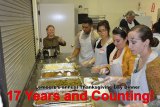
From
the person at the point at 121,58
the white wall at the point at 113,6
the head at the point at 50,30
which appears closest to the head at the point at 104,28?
the person at the point at 121,58

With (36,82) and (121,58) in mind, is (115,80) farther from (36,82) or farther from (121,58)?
(36,82)

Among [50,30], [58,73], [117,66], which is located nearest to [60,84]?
[58,73]

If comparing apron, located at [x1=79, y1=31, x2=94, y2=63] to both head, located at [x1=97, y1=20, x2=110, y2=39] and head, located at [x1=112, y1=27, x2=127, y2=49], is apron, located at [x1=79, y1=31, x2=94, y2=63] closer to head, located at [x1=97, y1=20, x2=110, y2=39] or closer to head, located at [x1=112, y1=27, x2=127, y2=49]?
head, located at [x1=97, y1=20, x2=110, y2=39]

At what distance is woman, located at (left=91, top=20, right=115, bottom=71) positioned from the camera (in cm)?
217

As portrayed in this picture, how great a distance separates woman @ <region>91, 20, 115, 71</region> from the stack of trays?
12.6 inches

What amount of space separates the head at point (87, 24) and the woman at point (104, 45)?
1.22ft

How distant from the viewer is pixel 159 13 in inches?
194

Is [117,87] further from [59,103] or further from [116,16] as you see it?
[116,16]

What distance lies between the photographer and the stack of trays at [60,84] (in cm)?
135

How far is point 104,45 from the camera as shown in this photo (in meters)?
2.23

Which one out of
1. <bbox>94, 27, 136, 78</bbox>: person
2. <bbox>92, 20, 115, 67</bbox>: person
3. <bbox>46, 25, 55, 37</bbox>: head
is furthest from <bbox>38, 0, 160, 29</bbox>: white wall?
<bbox>94, 27, 136, 78</bbox>: person

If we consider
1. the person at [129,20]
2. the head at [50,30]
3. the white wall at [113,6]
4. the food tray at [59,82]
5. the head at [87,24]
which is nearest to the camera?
the food tray at [59,82]

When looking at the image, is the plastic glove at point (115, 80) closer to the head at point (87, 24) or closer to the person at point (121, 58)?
the person at point (121, 58)

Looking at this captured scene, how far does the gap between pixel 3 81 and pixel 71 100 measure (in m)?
0.49
